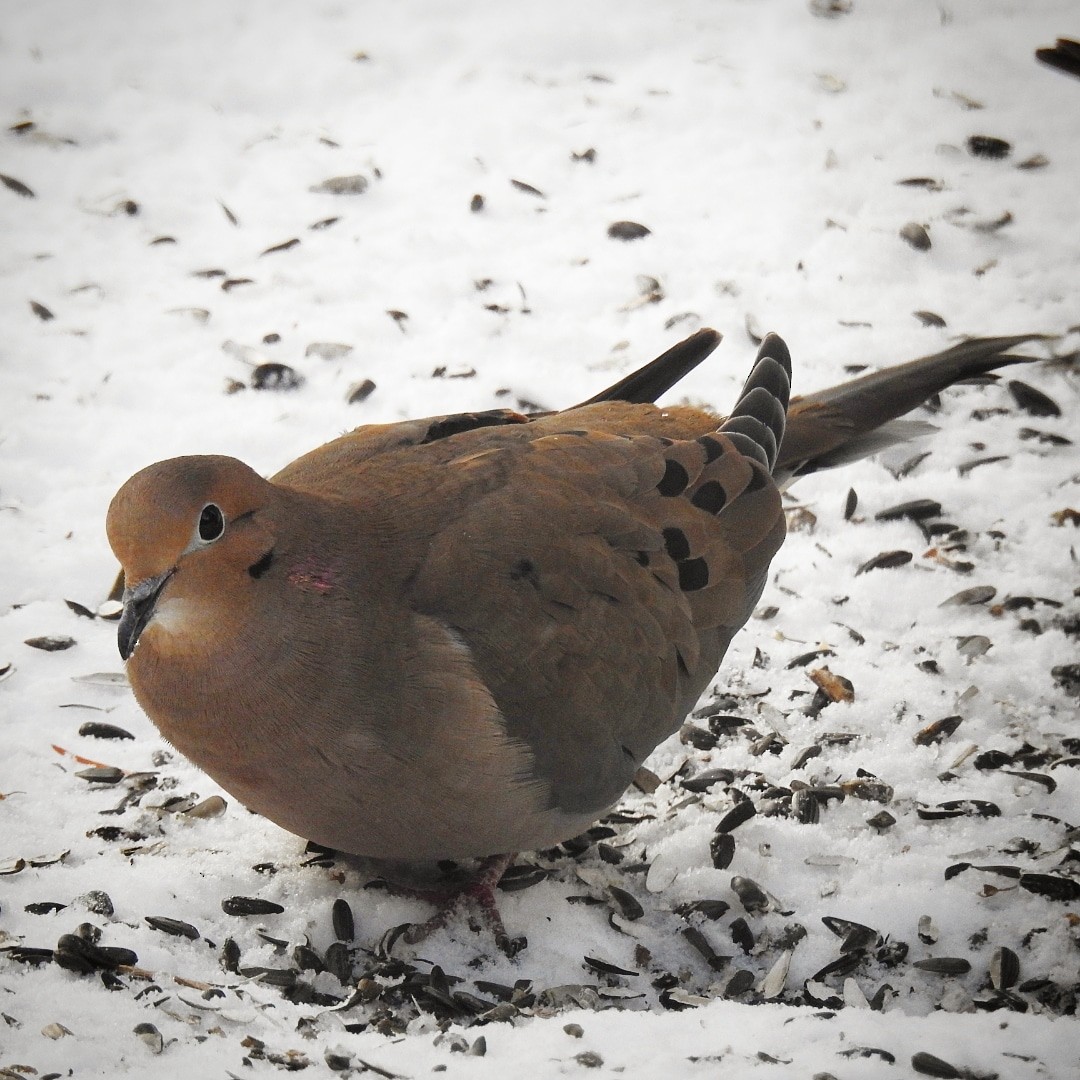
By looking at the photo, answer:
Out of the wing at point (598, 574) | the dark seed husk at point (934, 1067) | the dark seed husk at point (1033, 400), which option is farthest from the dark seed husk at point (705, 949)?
the dark seed husk at point (1033, 400)

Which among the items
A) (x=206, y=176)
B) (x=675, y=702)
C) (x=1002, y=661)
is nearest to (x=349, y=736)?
(x=675, y=702)

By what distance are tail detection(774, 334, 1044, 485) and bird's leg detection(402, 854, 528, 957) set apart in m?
1.89

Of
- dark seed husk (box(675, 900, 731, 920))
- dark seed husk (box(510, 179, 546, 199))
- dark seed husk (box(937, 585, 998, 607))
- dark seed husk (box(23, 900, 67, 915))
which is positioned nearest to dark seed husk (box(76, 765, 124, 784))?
dark seed husk (box(23, 900, 67, 915))

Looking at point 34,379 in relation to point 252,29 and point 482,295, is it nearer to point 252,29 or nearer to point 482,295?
point 482,295

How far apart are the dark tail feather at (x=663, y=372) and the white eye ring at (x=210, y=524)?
1898 millimetres

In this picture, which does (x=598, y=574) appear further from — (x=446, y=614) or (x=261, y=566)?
(x=261, y=566)

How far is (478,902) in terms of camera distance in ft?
12.4

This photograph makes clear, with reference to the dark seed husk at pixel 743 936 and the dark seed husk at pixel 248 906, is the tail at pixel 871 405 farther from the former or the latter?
the dark seed husk at pixel 248 906

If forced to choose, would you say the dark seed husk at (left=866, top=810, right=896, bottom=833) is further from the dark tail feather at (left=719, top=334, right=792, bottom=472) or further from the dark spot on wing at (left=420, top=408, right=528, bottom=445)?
the dark spot on wing at (left=420, top=408, right=528, bottom=445)

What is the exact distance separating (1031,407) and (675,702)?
276 centimetres

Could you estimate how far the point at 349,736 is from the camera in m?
3.28

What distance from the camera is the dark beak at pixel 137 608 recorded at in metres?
3.01

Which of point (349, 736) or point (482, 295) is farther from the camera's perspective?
point (482, 295)

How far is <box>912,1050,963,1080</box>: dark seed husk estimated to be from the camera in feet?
8.91
